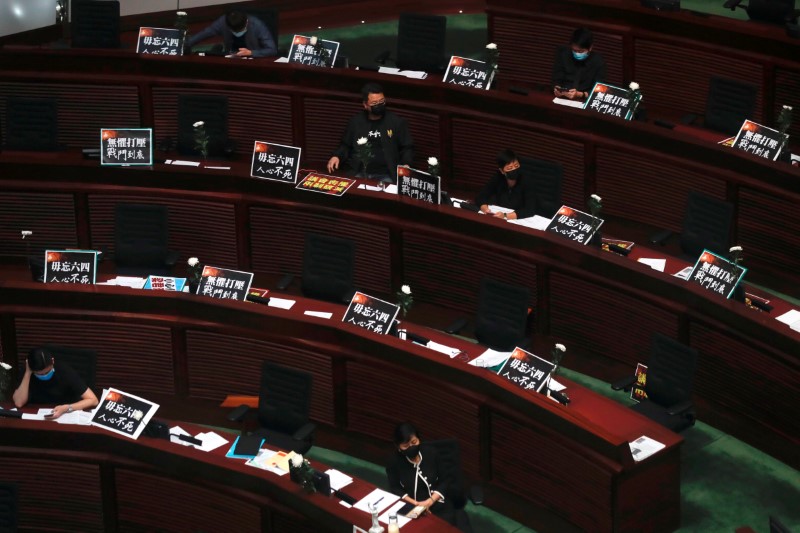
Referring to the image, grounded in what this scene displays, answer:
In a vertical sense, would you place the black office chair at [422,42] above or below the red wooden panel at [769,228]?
above

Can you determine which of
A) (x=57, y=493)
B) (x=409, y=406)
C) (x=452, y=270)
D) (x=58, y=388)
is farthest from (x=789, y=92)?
(x=57, y=493)

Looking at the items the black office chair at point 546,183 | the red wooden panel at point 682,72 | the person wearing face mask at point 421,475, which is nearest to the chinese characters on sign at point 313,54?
the black office chair at point 546,183

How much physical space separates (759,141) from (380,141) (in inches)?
118

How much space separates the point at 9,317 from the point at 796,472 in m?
5.84

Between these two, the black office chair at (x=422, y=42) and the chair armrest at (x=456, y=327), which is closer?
the chair armrest at (x=456, y=327)

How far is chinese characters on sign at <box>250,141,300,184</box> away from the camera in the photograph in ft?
36.8

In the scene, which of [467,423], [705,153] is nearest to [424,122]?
[705,153]

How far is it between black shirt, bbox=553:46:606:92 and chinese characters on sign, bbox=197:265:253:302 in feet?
11.4

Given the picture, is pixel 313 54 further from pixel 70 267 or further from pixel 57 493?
pixel 57 493

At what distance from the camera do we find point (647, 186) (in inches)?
441

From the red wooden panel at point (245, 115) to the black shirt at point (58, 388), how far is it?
334 cm

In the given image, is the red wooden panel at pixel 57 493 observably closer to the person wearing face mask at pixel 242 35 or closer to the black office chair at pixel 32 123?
the black office chair at pixel 32 123

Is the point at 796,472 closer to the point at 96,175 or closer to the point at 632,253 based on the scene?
the point at 632,253

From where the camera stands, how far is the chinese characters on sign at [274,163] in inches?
442
